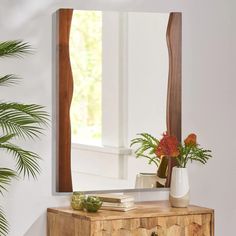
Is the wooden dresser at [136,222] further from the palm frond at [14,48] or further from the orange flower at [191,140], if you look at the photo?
the palm frond at [14,48]

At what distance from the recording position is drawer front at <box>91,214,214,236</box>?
3801mm

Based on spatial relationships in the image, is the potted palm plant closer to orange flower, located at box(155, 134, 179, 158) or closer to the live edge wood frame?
the live edge wood frame

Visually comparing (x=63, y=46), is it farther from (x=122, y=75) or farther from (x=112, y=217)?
(x=112, y=217)

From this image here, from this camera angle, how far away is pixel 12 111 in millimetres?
3920

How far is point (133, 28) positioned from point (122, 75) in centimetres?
28

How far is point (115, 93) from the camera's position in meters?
4.32

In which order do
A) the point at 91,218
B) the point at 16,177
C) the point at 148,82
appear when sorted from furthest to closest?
the point at 148,82
the point at 16,177
the point at 91,218

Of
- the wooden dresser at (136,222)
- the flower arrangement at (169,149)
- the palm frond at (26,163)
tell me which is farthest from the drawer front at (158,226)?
the palm frond at (26,163)

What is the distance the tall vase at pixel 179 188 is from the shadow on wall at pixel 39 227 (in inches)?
28.5

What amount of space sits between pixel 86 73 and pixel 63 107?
0.79 ft

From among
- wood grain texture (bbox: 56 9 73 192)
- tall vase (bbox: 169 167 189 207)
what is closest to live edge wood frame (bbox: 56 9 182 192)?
wood grain texture (bbox: 56 9 73 192)

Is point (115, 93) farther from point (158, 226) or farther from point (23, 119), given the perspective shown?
point (158, 226)

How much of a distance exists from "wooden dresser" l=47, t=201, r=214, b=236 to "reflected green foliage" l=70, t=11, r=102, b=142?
0.49m

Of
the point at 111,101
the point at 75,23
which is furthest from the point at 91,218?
the point at 75,23
